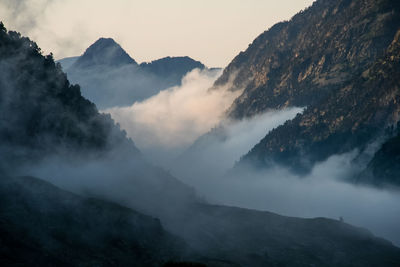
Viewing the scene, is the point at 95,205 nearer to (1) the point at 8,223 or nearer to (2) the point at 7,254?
(1) the point at 8,223

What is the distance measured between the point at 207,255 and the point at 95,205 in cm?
4309

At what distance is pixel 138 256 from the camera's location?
169m

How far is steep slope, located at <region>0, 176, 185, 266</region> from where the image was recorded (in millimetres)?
141750

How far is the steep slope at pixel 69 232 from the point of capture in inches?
5581

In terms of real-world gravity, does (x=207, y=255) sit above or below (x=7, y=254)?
above

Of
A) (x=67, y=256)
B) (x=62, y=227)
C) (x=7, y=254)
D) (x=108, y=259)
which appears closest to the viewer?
(x=7, y=254)

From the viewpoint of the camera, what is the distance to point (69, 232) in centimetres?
16725

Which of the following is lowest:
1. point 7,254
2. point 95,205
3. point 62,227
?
point 7,254

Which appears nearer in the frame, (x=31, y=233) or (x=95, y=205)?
(x=31, y=233)

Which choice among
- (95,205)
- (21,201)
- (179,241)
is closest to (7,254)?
(21,201)

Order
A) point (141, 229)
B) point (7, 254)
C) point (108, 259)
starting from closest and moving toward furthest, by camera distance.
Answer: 1. point (7, 254)
2. point (108, 259)
3. point (141, 229)

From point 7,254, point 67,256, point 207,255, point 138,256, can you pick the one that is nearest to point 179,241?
point 207,255

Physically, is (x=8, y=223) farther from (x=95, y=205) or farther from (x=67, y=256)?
(x=95, y=205)

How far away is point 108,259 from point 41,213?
29192mm
